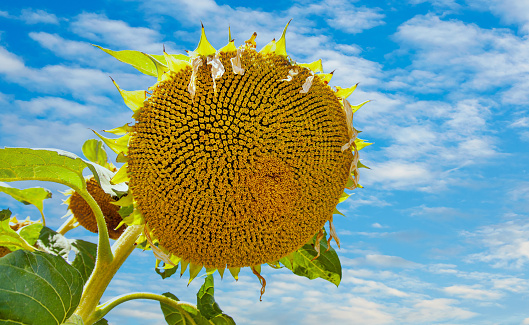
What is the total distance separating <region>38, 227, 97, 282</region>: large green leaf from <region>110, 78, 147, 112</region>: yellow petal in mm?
1757

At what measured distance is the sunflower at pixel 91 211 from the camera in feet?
13.5

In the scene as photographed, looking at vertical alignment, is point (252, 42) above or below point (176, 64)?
above

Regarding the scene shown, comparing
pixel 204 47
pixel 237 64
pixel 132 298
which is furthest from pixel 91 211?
pixel 237 64

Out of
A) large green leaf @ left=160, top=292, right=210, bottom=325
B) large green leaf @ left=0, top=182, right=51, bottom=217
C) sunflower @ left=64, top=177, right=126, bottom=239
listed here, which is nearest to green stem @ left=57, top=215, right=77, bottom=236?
sunflower @ left=64, top=177, right=126, bottom=239

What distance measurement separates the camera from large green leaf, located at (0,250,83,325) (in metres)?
2.42

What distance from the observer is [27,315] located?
245 cm

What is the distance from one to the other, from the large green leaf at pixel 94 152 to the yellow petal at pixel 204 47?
71.5 inches

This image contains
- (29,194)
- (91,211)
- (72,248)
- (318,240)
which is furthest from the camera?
(91,211)

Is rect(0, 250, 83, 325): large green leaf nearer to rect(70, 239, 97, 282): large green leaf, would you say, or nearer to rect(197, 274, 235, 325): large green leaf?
rect(197, 274, 235, 325): large green leaf

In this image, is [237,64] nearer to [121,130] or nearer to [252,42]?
[252,42]

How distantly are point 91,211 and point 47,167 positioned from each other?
63.7 inches

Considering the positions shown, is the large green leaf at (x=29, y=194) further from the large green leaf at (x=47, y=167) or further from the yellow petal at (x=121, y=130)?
the yellow petal at (x=121, y=130)

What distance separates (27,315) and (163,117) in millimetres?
1194

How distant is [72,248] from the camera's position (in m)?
4.14
